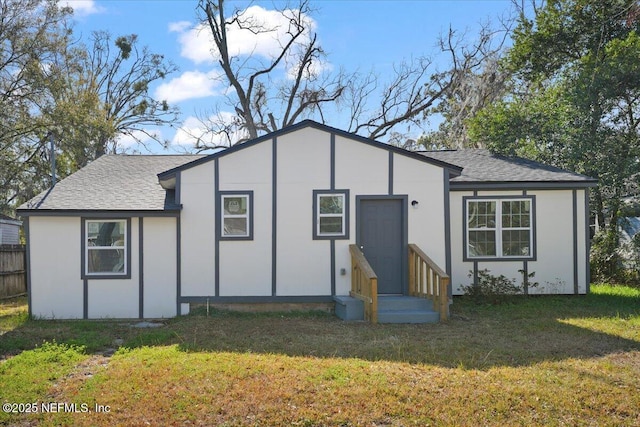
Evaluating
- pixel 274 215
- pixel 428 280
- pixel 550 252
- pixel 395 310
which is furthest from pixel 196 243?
pixel 550 252

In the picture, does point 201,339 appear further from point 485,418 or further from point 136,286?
point 485,418

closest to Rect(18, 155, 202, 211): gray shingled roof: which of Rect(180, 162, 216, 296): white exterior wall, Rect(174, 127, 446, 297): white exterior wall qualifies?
Rect(180, 162, 216, 296): white exterior wall

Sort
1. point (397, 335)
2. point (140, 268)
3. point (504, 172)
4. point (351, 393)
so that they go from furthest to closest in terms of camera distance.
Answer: point (504, 172) → point (140, 268) → point (397, 335) → point (351, 393)

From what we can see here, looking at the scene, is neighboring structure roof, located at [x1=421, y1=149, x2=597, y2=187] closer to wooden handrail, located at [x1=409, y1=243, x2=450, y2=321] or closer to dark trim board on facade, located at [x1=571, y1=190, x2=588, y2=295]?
dark trim board on facade, located at [x1=571, y1=190, x2=588, y2=295]

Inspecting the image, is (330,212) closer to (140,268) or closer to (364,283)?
(364,283)

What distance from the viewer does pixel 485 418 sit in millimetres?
5082

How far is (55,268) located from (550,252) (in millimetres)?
10431

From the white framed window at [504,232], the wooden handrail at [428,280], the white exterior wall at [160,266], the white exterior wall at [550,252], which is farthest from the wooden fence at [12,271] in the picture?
the white framed window at [504,232]

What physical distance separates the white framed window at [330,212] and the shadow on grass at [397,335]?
1.67 m

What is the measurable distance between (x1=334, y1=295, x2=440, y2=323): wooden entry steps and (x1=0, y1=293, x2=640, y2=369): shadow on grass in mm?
284

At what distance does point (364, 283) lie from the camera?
992 centimetres

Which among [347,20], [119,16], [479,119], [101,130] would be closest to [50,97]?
[101,130]

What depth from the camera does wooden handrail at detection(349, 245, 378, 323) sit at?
950cm

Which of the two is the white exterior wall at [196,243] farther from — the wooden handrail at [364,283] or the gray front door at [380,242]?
the gray front door at [380,242]
